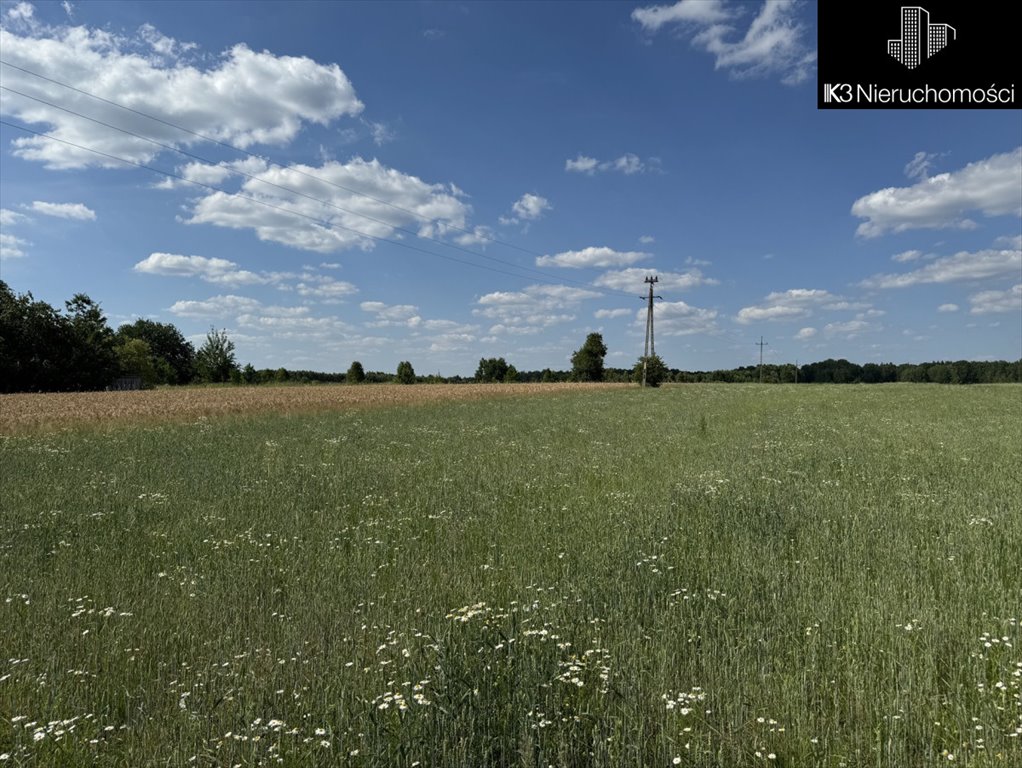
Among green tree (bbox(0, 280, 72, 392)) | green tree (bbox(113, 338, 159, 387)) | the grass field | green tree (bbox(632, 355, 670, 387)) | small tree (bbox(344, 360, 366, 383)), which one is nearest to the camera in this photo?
the grass field

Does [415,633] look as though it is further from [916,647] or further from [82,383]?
[82,383]

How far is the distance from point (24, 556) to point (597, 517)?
26.3ft

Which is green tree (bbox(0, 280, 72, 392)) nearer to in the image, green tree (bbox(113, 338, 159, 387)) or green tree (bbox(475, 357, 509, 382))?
green tree (bbox(113, 338, 159, 387))

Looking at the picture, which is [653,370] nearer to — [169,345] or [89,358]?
[89,358]

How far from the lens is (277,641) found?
4770 mm

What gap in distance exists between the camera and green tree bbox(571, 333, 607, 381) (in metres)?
114

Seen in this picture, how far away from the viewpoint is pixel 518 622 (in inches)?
189

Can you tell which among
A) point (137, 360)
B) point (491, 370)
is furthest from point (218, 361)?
point (491, 370)

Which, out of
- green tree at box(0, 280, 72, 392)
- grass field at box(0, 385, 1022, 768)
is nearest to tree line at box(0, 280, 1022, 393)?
green tree at box(0, 280, 72, 392)

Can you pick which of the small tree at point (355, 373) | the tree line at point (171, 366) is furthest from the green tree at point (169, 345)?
the small tree at point (355, 373)

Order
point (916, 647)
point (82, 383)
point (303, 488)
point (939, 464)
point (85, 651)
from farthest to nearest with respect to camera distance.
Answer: point (82, 383) < point (939, 464) < point (303, 488) < point (85, 651) < point (916, 647)

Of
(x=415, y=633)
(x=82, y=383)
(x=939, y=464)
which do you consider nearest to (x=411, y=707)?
(x=415, y=633)

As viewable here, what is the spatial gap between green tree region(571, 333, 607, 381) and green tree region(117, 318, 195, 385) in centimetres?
8963

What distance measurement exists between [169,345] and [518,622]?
148668 mm
